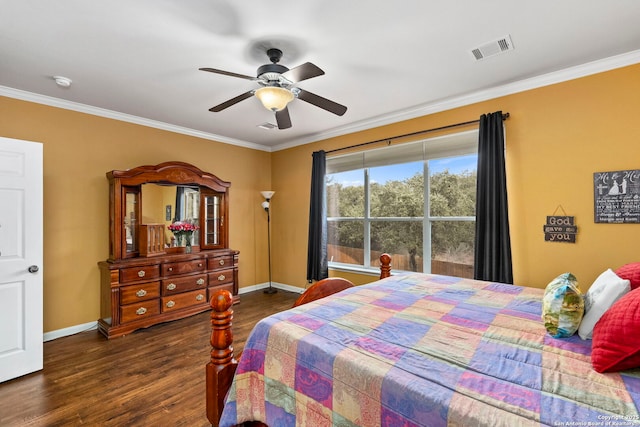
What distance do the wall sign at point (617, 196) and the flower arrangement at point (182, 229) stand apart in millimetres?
4521

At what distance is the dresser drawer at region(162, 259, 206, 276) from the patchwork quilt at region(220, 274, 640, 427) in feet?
8.57

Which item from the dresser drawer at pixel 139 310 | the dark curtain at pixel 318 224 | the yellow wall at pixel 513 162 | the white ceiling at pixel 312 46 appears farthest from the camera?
the dark curtain at pixel 318 224

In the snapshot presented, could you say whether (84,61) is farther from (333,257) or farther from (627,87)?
(627,87)

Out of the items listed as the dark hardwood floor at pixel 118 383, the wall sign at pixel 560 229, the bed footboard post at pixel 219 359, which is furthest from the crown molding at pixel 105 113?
the wall sign at pixel 560 229

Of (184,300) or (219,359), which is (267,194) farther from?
(219,359)

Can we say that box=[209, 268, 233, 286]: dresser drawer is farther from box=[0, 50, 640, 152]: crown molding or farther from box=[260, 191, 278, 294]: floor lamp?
box=[0, 50, 640, 152]: crown molding

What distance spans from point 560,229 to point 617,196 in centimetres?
47

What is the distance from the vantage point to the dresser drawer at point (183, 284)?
3625 millimetres

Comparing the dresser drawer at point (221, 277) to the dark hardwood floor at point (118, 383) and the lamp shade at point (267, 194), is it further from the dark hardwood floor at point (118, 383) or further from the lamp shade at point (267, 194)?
the lamp shade at point (267, 194)

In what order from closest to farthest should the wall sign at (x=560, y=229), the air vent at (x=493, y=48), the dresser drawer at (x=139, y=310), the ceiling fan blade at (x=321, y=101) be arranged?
the air vent at (x=493, y=48), the ceiling fan blade at (x=321, y=101), the wall sign at (x=560, y=229), the dresser drawer at (x=139, y=310)

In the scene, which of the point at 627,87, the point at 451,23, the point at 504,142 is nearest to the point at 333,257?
the point at 504,142

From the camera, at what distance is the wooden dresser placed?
3326 mm

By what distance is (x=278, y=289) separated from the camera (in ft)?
17.2

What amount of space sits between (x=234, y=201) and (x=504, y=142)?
3.92 m
